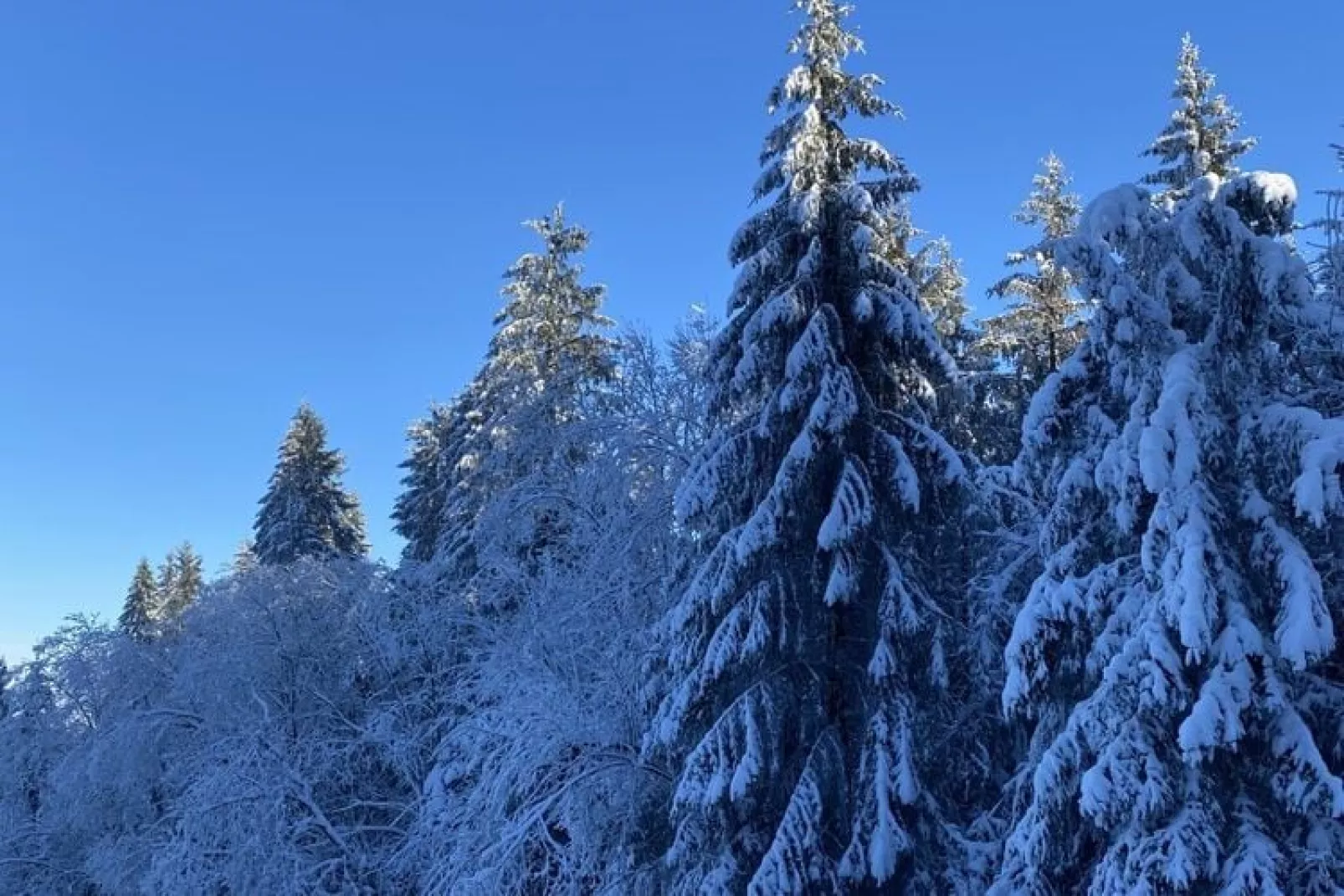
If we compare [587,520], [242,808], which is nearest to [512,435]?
[587,520]

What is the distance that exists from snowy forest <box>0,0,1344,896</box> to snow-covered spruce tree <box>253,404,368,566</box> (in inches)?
483

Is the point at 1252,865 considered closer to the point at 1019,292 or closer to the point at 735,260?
the point at 735,260

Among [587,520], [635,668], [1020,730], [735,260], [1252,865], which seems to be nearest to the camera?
[1252,865]

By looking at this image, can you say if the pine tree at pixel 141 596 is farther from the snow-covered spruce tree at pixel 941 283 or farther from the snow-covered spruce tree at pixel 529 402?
the snow-covered spruce tree at pixel 941 283

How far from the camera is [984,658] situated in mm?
12180

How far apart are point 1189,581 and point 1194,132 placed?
703 inches

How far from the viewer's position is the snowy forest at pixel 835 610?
7.87 metres

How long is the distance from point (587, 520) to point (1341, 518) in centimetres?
1078

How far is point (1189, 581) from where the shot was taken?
24.6 feet

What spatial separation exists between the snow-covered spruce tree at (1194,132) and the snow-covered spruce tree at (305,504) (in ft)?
89.4

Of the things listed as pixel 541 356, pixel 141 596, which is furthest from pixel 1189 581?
pixel 141 596

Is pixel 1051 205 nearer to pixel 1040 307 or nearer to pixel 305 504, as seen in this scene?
pixel 1040 307

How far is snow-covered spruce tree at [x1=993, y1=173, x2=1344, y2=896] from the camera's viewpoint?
24.5ft

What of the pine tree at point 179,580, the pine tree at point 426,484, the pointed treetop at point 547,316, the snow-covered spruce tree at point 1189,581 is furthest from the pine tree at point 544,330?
the pine tree at point 179,580
